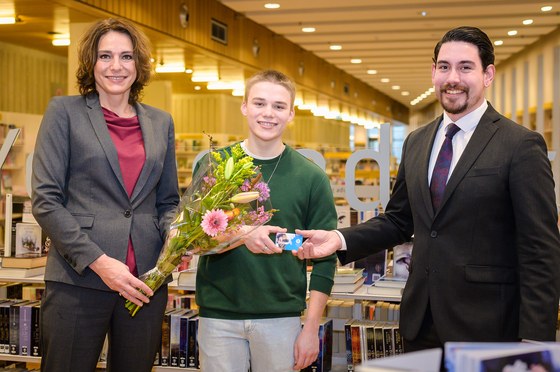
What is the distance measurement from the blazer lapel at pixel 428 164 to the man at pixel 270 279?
1.45 ft

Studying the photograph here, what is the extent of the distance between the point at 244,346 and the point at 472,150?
1052 millimetres

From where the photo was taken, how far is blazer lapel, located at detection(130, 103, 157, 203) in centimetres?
244

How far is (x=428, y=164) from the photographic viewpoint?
2.32 meters

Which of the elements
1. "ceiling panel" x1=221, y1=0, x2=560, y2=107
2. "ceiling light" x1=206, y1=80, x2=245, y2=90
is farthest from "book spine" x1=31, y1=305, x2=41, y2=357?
"ceiling light" x1=206, y1=80, x2=245, y2=90

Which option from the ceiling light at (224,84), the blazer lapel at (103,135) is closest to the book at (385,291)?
the blazer lapel at (103,135)

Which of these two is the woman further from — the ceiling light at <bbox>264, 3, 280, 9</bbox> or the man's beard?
the ceiling light at <bbox>264, 3, 280, 9</bbox>

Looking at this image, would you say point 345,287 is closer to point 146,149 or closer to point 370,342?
point 370,342

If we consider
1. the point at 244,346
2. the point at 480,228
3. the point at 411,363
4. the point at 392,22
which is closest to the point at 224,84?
the point at 392,22

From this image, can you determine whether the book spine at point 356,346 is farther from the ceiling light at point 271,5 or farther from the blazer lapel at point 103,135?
the ceiling light at point 271,5

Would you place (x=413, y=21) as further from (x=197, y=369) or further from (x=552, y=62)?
(x=197, y=369)

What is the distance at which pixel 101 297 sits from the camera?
2379 mm

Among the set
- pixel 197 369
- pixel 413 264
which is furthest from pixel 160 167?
pixel 197 369

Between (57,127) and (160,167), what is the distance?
0.37 meters

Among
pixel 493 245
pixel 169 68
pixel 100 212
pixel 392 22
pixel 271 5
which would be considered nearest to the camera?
pixel 493 245
